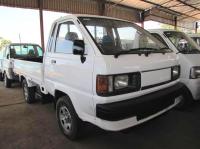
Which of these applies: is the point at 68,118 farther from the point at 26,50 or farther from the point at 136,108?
the point at 26,50

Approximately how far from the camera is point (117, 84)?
2441 millimetres

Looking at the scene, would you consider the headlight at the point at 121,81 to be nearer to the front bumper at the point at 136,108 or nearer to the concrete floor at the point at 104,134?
the front bumper at the point at 136,108

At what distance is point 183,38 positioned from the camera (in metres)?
4.84

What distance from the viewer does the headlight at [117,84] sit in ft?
7.73

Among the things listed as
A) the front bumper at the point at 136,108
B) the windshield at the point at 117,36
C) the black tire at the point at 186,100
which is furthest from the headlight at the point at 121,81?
the black tire at the point at 186,100

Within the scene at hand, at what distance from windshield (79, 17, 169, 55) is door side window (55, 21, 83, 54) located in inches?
7.4

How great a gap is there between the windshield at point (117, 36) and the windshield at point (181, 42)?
111 centimetres

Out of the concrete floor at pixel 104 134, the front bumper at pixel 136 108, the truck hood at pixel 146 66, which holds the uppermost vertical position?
the truck hood at pixel 146 66

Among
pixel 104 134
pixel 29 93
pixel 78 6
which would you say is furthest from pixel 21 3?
pixel 104 134

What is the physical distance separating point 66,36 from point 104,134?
5.47ft

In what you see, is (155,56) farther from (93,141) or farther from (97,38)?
(93,141)

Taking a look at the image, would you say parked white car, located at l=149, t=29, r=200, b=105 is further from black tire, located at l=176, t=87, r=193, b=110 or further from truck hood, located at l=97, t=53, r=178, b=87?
truck hood, located at l=97, t=53, r=178, b=87

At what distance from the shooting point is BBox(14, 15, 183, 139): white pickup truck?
238 cm

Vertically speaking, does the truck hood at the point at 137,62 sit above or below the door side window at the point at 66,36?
below
